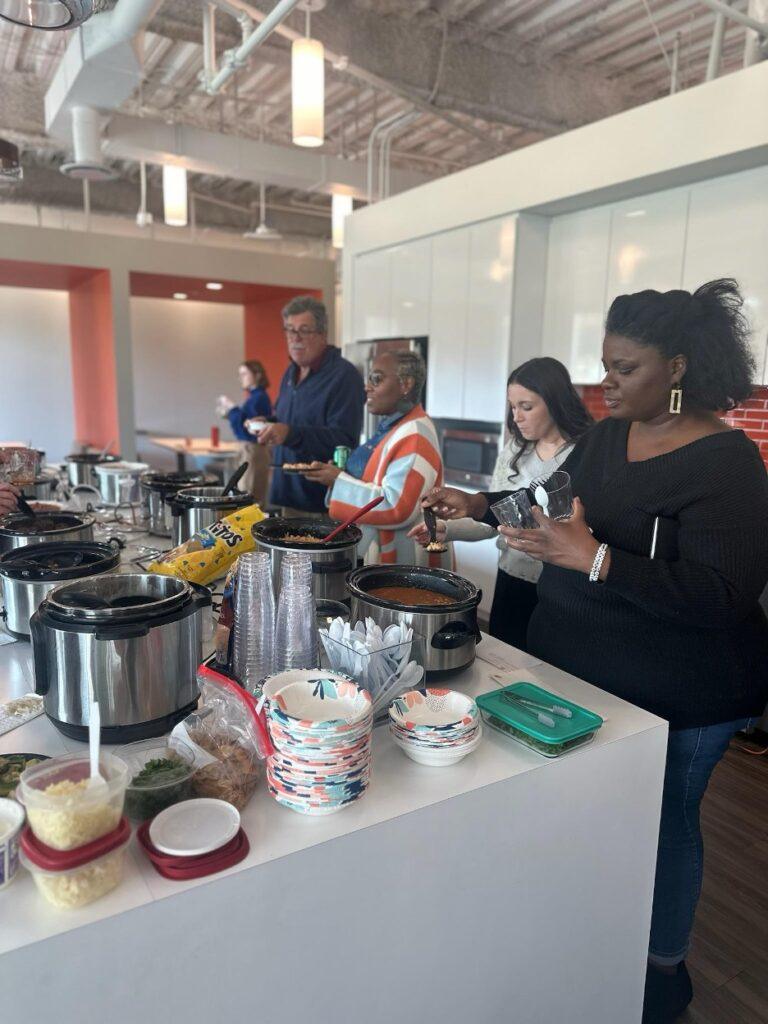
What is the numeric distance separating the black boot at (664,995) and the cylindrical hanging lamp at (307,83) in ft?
10.3

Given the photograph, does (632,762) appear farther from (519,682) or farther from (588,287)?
(588,287)

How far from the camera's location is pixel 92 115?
4.12 meters

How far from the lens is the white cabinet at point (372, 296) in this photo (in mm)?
5102

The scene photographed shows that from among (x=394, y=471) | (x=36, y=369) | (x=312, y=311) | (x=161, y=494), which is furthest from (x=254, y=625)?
(x=36, y=369)

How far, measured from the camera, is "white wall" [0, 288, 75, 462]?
365 inches

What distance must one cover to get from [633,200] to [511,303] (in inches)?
32.5

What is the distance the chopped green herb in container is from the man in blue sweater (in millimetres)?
1940

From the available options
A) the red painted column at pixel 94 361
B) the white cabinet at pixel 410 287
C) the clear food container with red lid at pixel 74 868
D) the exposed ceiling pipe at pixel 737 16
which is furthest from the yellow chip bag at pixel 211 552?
the red painted column at pixel 94 361

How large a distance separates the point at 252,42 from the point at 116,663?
124 inches

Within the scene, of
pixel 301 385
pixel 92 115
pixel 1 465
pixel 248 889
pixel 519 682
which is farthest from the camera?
pixel 92 115

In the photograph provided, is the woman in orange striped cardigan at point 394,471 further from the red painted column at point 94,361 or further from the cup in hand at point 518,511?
the red painted column at point 94,361

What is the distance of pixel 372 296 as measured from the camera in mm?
5254

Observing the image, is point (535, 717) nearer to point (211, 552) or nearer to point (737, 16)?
point (211, 552)

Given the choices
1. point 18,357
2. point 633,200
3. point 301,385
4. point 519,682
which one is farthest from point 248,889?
point 18,357
